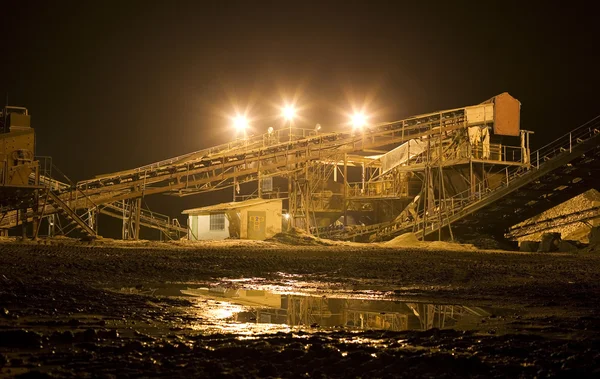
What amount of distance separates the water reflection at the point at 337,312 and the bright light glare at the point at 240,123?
37.1 meters

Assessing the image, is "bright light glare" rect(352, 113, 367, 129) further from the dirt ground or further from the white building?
the dirt ground

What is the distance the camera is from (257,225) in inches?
1499

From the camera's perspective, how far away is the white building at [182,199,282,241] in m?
37.6

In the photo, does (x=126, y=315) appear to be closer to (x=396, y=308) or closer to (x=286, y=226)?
(x=396, y=308)

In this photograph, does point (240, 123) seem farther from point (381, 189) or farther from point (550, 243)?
point (550, 243)

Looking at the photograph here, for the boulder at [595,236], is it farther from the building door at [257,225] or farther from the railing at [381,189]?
the building door at [257,225]

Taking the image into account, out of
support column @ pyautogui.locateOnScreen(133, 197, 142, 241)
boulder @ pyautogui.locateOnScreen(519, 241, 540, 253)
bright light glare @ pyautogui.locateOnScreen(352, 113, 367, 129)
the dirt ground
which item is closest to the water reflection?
the dirt ground

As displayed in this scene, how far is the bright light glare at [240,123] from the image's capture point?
4712 cm

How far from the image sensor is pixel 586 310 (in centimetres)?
848

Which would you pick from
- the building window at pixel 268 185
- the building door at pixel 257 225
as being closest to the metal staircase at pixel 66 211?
the building door at pixel 257 225

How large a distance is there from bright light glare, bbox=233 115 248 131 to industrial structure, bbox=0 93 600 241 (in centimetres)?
175

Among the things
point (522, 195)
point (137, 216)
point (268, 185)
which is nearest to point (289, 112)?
point (268, 185)

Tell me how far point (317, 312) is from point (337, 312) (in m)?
0.28

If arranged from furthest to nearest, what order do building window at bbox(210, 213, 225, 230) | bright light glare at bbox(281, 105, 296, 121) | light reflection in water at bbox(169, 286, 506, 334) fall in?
bright light glare at bbox(281, 105, 296, 121) → building window at bbox(210, 213, 225, 230) → light reflection in water at bbox(169, 286, 506, 334)
